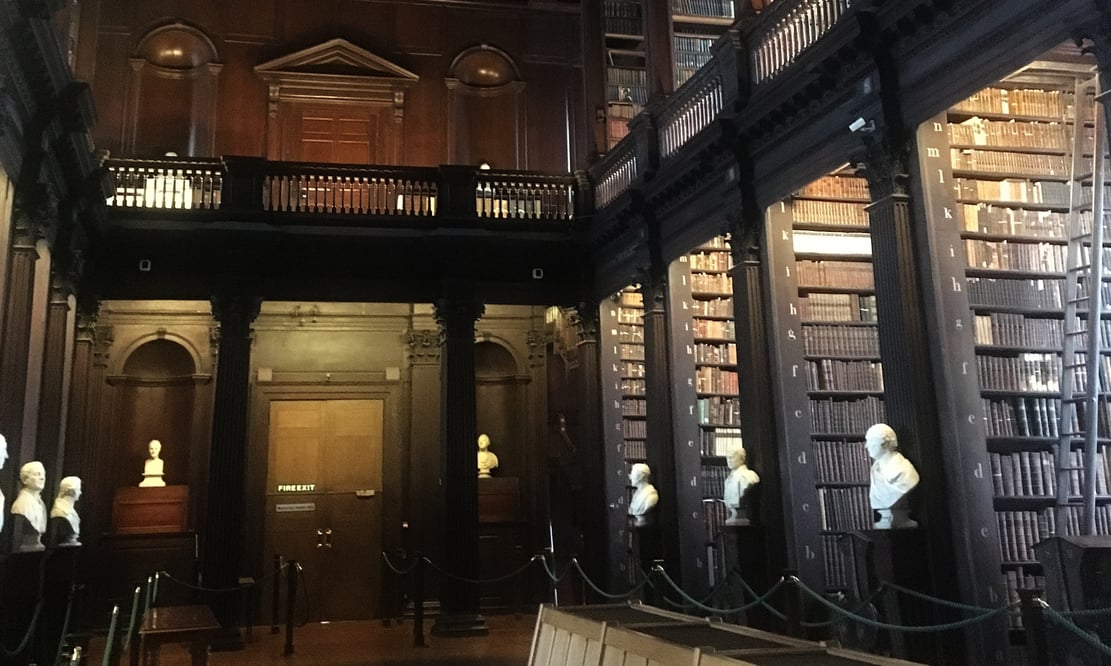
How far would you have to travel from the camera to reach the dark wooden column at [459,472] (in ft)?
27.1

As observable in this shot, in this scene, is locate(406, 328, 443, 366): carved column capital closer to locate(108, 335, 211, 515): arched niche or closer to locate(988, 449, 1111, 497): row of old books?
locate(108, 335, 211, 515): arched niche

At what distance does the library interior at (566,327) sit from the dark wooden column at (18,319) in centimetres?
2

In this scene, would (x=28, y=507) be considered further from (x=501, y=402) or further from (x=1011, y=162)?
(x=1011, y=162)

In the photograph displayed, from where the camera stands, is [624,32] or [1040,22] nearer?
[1040,22]

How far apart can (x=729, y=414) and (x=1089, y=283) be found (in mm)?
2944

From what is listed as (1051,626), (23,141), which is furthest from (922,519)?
(23,141)

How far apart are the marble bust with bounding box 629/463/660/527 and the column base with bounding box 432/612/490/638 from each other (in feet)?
6.42

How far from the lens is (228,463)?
26.7 ft

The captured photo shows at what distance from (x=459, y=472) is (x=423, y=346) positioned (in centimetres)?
230

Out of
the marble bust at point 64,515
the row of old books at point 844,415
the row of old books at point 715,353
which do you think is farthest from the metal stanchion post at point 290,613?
the row of old books at point 844,415

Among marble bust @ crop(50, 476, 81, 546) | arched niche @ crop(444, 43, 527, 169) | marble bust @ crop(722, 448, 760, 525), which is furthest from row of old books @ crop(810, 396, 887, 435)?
arched niche @ crop(444, 43, 527, 169)

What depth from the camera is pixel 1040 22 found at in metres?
4.03

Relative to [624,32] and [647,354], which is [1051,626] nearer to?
[647,354]

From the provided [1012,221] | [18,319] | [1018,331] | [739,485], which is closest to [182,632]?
[18,319]
